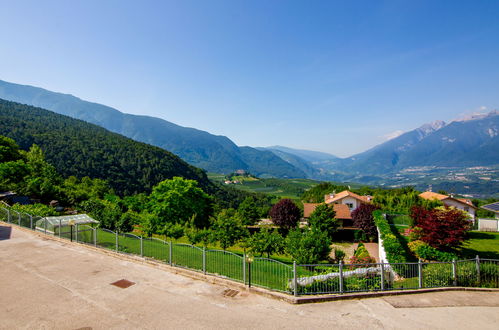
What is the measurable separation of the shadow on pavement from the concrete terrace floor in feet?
→ 25.2

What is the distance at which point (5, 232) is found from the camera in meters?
19.2

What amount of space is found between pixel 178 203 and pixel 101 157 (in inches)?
4126

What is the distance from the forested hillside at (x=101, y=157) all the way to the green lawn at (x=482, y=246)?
108 meters

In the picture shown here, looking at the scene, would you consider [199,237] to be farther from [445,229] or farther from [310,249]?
[445,229]

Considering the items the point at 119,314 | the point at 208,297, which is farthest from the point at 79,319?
the point at 208,297

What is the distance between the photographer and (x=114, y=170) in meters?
119

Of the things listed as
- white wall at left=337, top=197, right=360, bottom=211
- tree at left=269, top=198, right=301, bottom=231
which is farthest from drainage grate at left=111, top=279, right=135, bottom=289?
white wall at left=337, top=197, right=360, bottom=211

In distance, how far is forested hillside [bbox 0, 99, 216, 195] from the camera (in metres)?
111

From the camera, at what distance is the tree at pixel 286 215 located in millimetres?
43531

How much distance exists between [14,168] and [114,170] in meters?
78.1

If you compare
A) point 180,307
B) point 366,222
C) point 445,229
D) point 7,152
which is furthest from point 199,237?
point 7,152

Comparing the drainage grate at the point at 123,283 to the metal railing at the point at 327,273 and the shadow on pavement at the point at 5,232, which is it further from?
the shadow on pavement at the point at 5,232

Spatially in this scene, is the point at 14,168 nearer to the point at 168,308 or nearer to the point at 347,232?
the point at 168,308

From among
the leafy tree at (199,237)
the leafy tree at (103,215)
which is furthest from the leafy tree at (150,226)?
the leafy tree at (199,237)
